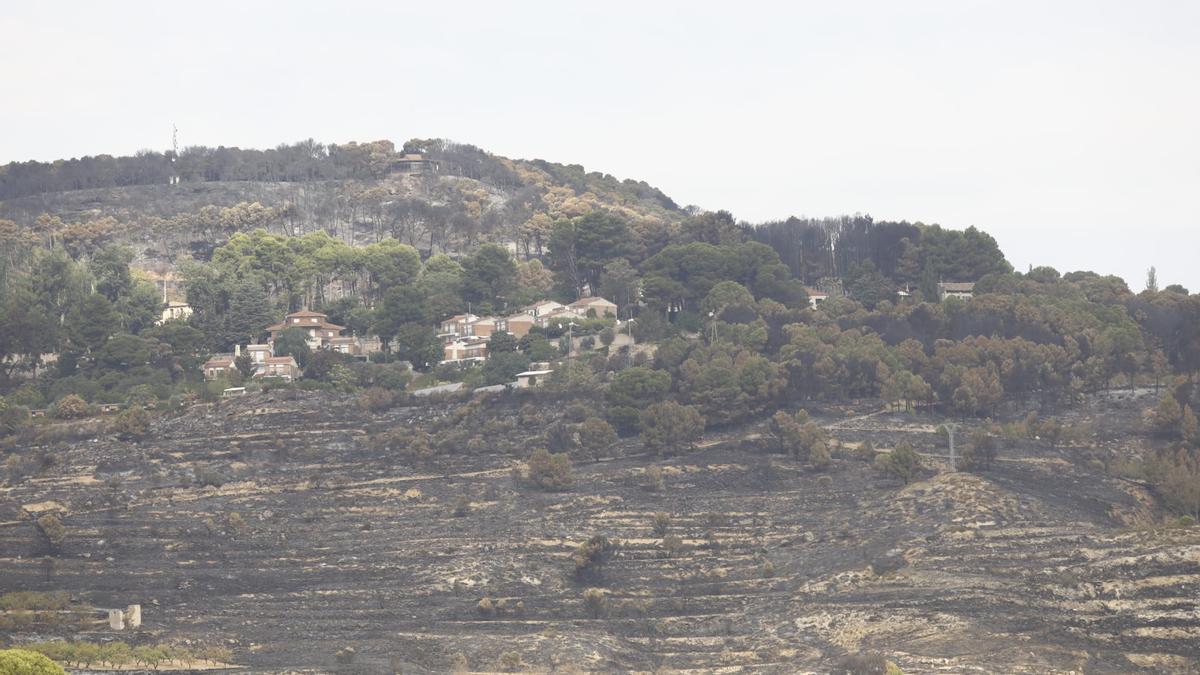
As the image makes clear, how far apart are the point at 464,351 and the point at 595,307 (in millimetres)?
8416

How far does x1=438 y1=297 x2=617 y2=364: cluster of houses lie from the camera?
10181 cm

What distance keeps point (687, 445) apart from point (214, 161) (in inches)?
3388

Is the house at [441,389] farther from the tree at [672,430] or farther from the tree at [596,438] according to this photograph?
the tree at [672,430]

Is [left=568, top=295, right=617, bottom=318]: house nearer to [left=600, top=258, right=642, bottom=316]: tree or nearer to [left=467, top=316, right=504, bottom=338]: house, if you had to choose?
[left=600, top=258, right=642, bottom=316]: tree

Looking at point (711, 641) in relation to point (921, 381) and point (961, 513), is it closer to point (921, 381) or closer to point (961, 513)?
point (961, 513)

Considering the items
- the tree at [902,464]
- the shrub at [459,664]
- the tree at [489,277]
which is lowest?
the shrub at [459,664]

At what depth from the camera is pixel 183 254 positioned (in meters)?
133

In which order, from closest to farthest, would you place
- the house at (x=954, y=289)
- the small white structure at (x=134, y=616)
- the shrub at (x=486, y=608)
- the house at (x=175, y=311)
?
the small white structure at (x=134, y=616) < the shrub at (x=486, y=608) < the house at (x=954, y=289) < the house at (x=175, y=311)

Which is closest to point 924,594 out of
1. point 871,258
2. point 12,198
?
point 871,258

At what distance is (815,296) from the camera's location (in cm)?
10944

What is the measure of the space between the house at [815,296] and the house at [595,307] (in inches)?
428

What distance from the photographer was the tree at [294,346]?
99.8 m

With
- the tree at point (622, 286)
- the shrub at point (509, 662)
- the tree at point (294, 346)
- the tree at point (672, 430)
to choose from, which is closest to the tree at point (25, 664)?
the shrub at point (509, 662)

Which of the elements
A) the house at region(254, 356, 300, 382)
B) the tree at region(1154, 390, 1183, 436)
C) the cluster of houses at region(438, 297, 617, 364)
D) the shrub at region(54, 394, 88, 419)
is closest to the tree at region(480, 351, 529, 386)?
the cluster of houses at region(438, 297, 617, 364)
